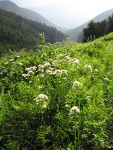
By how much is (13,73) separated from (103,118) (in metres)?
3.80

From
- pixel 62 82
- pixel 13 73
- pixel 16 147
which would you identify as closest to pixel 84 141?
pixel 16 147

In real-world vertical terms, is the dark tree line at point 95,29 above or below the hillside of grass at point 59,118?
above

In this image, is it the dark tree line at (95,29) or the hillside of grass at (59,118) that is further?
the dark tree line at (95,29)

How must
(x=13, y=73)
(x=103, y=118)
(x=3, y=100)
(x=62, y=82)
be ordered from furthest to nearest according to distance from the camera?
(x=13, y=73)
(x=62, y=82)
(x=3, y=100)
(x=103, y=118)

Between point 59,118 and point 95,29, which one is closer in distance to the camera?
point 59,118

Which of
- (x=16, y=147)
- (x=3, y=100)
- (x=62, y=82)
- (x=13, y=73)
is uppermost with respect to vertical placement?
(x=13, y=73)

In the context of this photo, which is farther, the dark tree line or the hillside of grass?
the dark tree line

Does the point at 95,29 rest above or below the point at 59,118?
above

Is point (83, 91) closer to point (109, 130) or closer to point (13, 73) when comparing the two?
point (109, 130)

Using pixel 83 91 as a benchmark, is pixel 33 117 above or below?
below

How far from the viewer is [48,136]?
4.68m

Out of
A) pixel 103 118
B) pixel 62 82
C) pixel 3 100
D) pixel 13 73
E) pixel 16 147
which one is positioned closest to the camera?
pixel 16 147

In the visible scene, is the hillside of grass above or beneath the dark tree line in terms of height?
beneath

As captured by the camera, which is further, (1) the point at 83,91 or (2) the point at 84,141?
(1) the point at 83,91
